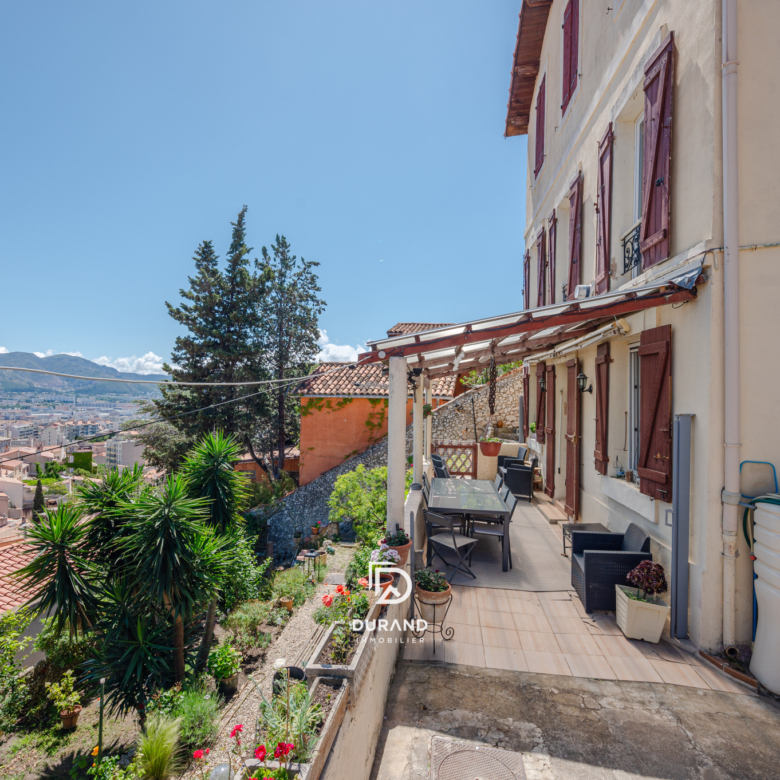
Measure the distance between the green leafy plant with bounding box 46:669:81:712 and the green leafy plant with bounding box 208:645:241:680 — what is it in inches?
86.6

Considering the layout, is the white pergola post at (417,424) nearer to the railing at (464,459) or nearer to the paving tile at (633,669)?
the railing at (464,459)

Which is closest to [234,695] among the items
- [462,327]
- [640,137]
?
[462,327]

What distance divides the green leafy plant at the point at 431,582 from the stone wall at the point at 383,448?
10.7m

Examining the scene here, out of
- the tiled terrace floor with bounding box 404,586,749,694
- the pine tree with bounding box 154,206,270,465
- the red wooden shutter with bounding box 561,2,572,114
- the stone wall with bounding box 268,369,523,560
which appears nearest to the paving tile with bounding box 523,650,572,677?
the tiled terrace floor with bounding box 404,586,749,694

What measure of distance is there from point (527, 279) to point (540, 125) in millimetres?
3539

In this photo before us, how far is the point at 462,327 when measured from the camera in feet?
14.1

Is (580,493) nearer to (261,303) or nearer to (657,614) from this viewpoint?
(657,614)

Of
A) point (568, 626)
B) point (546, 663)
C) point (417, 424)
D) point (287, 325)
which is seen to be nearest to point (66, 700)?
point (417, 424)

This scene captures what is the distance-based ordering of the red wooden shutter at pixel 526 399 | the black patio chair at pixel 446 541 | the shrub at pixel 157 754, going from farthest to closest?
the red wooden shutter at pixel 526 399 → the black patio chair at pixel 446 541 → the shrub at pixel 157 754

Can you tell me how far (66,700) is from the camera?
21.6ft

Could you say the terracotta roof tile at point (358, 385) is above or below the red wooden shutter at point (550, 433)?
above

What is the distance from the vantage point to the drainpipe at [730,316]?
11.0 ft

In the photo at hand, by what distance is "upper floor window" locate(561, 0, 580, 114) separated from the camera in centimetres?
699

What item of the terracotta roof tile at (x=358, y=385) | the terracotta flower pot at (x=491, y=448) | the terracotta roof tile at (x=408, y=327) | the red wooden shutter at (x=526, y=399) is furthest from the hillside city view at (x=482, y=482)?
the terracotta roof tile at (x=408, y=327)
